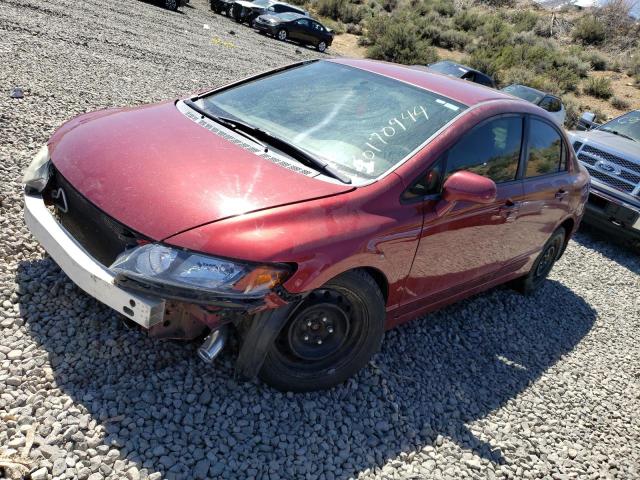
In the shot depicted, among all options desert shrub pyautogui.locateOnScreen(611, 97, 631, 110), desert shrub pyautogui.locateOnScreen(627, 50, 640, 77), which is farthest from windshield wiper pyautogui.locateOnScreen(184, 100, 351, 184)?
desert shrub pyautogui.locateOnScreen(627, 50, 640, 77)

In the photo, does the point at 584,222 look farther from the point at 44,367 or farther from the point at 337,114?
the point at 44,367

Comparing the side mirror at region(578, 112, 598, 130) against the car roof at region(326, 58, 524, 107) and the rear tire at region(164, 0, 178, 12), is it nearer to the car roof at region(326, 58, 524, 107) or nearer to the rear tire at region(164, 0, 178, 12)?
the car roof at region(326, 58, 524, 107)

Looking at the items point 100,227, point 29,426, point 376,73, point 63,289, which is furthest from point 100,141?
point 376,73

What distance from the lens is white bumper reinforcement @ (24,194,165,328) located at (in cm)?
234

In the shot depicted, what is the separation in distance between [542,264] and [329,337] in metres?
3.07

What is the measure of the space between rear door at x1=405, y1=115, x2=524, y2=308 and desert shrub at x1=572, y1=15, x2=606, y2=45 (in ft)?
128

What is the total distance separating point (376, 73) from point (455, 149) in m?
0.91

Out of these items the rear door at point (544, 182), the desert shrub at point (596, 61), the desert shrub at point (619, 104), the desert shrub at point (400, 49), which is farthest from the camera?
the desert shrub at point (596, 61)

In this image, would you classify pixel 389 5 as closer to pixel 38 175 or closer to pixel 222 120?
pixel 222 120

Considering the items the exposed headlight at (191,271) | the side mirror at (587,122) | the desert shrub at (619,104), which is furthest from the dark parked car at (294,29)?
the exposed headlight at (191,271)

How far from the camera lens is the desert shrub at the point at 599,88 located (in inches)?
995

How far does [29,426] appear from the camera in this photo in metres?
2.34

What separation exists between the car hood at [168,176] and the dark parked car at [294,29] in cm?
2133

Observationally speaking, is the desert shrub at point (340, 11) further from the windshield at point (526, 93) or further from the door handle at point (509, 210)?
the door handle at point (509, 210)
